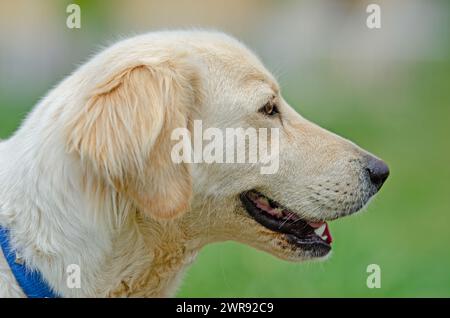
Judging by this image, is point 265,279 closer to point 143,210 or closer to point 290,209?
point 290,209

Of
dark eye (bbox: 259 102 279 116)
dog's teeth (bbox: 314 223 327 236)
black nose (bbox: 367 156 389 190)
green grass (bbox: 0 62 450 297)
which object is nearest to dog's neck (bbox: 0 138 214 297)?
dark eye (bbox: 259 102 279 116)

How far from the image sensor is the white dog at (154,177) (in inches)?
121

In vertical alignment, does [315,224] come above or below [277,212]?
below

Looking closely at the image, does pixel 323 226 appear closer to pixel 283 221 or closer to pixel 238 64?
pixel 283 221

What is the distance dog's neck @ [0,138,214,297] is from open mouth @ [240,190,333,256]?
0.46 metres

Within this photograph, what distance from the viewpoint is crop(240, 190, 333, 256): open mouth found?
353 cm

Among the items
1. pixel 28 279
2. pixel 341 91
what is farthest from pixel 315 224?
pixel 341 91

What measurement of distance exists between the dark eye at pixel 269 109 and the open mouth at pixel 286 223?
359 millimetres

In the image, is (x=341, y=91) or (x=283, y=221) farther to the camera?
(x=341, y=91)

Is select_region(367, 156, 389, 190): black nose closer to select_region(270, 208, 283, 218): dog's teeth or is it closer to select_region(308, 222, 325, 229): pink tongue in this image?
select_region(308, 222, 325, 229): pink tongue

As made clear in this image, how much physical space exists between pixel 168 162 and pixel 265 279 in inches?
136

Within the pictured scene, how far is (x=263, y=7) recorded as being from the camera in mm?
16156

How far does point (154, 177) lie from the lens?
3094mm

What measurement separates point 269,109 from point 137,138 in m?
0.77
